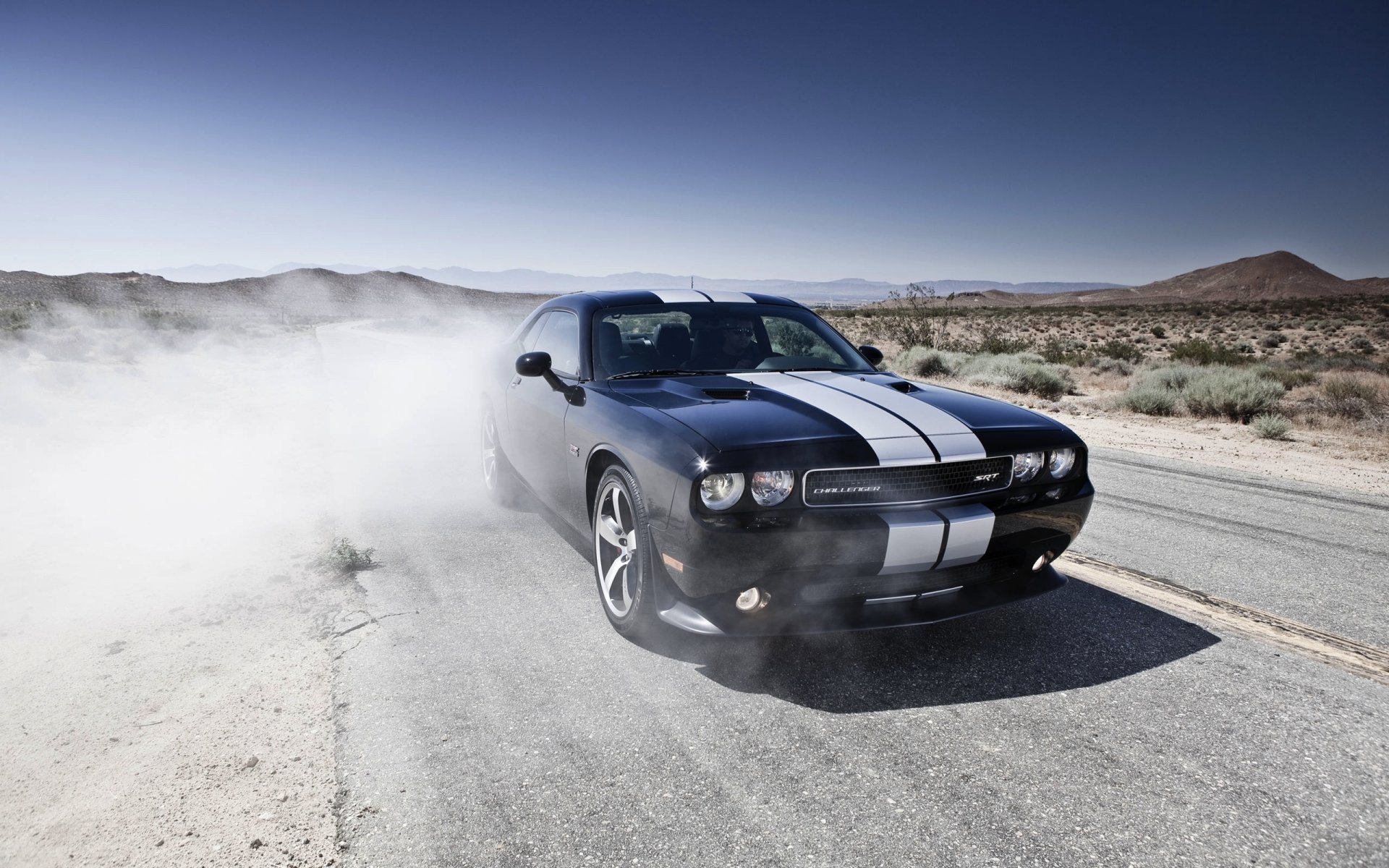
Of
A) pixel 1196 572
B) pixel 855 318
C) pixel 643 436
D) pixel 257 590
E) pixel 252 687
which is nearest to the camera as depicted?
pixel 252 687

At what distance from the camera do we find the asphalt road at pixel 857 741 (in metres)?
1.99

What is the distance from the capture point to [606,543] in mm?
3412

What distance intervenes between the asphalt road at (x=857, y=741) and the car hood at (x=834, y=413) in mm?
911

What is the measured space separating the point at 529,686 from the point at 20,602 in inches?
101

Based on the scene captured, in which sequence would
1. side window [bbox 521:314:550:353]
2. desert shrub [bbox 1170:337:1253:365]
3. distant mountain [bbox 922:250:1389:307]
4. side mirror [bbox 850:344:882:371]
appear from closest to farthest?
1. side mirror [bbox 850:344:882:371]
2. side window [bbox 521:314:550:353]
3. desert shrub [bbox 1170:337:1253:365]
4. distant mountain [bbox 922:250:1389:307]

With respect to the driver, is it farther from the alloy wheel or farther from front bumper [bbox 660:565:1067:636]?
front bumper [bbox 660:565:1067:636]

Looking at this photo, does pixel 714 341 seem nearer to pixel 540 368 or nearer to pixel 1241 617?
pixel 540 368

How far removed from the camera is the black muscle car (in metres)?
2.55

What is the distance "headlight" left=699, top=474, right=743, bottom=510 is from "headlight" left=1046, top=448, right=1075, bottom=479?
1.35m

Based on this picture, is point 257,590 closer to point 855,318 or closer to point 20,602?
point 20,602

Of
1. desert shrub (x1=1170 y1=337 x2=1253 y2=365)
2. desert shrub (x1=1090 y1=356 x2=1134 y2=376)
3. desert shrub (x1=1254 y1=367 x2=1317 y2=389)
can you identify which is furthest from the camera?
desert shrub (x1=1170 y1=337 x2=1253 y2=365)

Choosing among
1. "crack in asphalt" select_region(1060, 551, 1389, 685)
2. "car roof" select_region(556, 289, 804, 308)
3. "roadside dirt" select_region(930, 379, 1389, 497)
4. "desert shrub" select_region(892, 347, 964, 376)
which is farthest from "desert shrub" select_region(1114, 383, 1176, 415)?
"car roof" select_region(556, 289, 804, 308)

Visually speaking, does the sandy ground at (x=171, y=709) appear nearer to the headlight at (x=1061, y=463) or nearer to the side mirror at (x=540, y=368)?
the side mirror at (x=540, y=368)

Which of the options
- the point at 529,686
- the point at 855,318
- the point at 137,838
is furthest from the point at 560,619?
the point at 855,318
